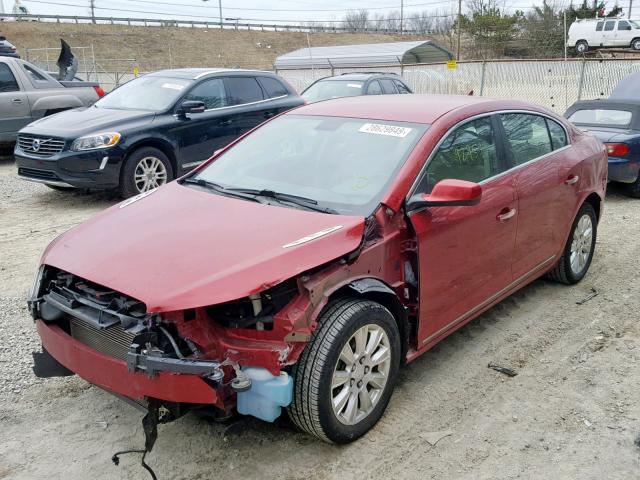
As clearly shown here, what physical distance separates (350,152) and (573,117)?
6887 mm

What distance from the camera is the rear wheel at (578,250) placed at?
514 cm

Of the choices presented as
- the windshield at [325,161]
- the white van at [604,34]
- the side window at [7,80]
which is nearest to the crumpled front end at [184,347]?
the windshield at [325,161]

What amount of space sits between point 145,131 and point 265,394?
19.7 feet

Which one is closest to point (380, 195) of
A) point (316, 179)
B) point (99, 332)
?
point (316, 179)

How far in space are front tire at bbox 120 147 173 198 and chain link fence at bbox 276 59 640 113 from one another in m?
12.6

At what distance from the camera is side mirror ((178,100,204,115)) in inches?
323

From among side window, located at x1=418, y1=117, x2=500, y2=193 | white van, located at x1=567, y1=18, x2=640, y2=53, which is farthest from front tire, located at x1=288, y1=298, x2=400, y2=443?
white van, located at x1=567, y1=18, x2=640, y2=53

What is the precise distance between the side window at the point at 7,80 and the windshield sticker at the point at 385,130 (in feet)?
32.0

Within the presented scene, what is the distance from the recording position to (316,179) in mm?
3697

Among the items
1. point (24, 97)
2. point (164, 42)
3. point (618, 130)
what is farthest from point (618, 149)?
point (164, 42)

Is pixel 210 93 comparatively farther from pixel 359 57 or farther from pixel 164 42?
pixel 164 42

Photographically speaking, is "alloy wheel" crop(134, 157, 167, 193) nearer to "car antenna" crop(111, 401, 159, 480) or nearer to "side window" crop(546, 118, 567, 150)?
"side window" crop(546, 118, 567, 150)

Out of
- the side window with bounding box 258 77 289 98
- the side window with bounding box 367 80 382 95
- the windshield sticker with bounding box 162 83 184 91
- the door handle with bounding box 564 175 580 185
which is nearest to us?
the door handle with bounding box 564 175 580 185

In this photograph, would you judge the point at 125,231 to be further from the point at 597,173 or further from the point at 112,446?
the point at 597,173
